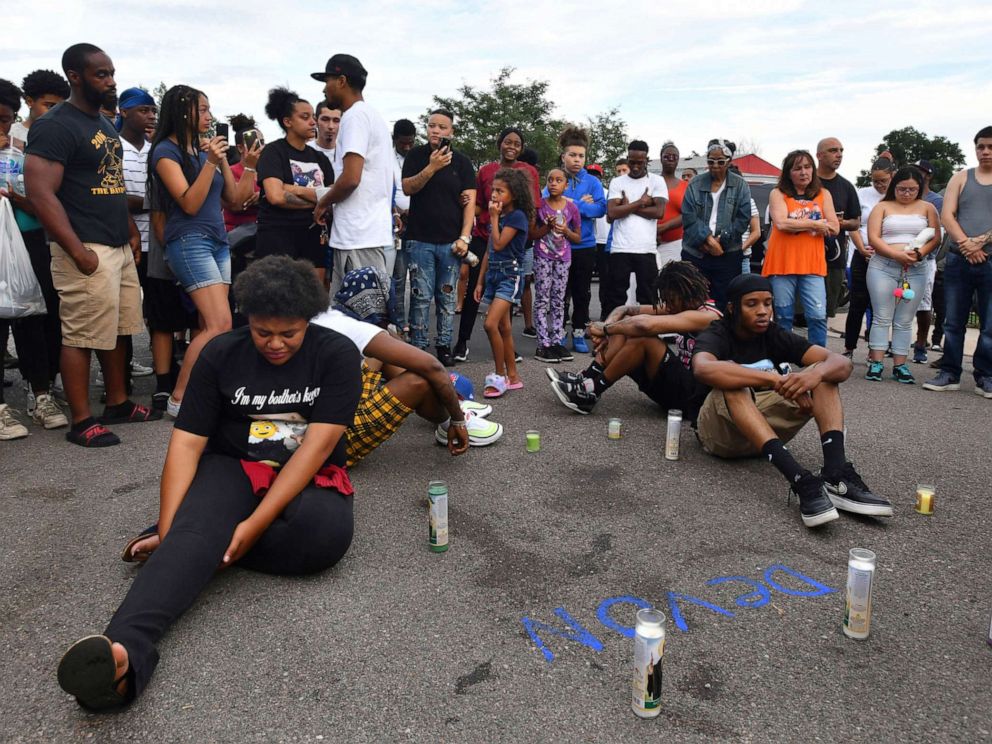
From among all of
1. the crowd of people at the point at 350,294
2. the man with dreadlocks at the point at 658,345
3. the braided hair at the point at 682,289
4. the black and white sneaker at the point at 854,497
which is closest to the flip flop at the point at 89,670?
the crowd of people at the point at 350,294

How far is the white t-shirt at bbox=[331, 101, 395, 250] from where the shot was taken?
527 centimetres

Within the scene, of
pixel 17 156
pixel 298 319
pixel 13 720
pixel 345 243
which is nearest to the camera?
pixel 13 720

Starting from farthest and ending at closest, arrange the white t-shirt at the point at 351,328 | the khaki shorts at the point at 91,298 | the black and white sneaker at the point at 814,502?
the khaki shorts at the point at 91,298, the white t-shirt at the point at 351,328, the black and white sneaker at the point at 814,502

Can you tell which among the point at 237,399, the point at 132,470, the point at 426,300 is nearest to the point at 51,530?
the point at 132,470

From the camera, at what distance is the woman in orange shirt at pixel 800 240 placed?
21.6 ft

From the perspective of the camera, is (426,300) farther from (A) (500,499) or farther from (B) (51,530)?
(B) (51,530)

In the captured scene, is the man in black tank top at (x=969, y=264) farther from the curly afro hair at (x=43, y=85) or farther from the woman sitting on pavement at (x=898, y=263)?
the curly afro hair at (x=43, y=85)

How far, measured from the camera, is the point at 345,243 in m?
5.43

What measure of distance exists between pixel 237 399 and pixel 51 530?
133 centimetres

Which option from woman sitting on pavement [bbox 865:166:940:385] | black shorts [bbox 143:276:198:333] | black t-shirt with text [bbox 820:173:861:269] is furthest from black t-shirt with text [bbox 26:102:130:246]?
black t-shirt with text [bbox 820:173:861:269]

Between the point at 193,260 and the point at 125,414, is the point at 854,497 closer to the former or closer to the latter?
the point at 193,260

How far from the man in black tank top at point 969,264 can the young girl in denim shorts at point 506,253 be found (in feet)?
12.0

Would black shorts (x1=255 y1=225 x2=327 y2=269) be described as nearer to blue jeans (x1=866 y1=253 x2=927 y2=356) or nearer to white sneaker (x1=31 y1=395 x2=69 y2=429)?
Answer: white sneaker (x1=31 y1=395 x2=69 y2=429)

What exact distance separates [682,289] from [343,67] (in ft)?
9.06
